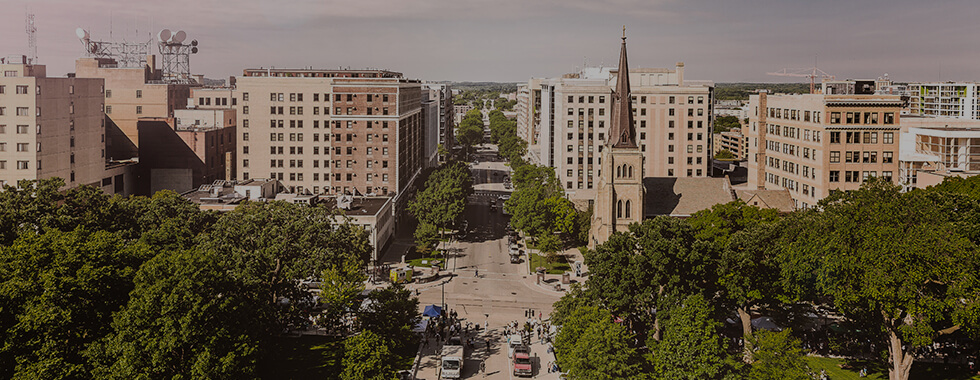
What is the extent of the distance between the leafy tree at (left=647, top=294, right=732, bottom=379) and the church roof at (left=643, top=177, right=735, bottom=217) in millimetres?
51589

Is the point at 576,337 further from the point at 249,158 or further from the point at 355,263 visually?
the point at 249,158

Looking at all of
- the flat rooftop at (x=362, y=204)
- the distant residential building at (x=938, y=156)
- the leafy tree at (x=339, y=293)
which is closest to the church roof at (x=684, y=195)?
the distant residential building at (x=938, y=156)

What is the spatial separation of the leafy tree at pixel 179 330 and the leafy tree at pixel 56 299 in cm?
234

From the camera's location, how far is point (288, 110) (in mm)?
129000

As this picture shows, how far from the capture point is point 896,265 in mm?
57906

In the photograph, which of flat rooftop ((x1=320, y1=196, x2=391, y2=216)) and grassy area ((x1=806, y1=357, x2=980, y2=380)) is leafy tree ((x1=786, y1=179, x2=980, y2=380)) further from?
flat rooftop ((x1=320, y1=196, x2=391, y2=216))

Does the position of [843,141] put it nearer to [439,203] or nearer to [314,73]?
[439,203]

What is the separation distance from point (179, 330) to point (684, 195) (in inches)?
3060

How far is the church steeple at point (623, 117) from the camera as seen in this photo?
345ft

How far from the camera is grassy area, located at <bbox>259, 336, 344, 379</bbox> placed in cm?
6350

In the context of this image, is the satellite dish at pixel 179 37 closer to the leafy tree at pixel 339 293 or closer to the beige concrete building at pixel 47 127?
the beige concrete building at pixel 47 127

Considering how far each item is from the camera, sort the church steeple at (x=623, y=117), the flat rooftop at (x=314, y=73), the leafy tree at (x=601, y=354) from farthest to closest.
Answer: the flat rooftop at (x=314, y=73) → the church steeple at (x=623, y=117) → the leafy tree at (x=601, y=354)

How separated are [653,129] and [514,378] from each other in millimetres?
88753

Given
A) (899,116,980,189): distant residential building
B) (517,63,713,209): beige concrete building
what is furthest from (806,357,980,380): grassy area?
(517,63,713,209): beige concrete building
